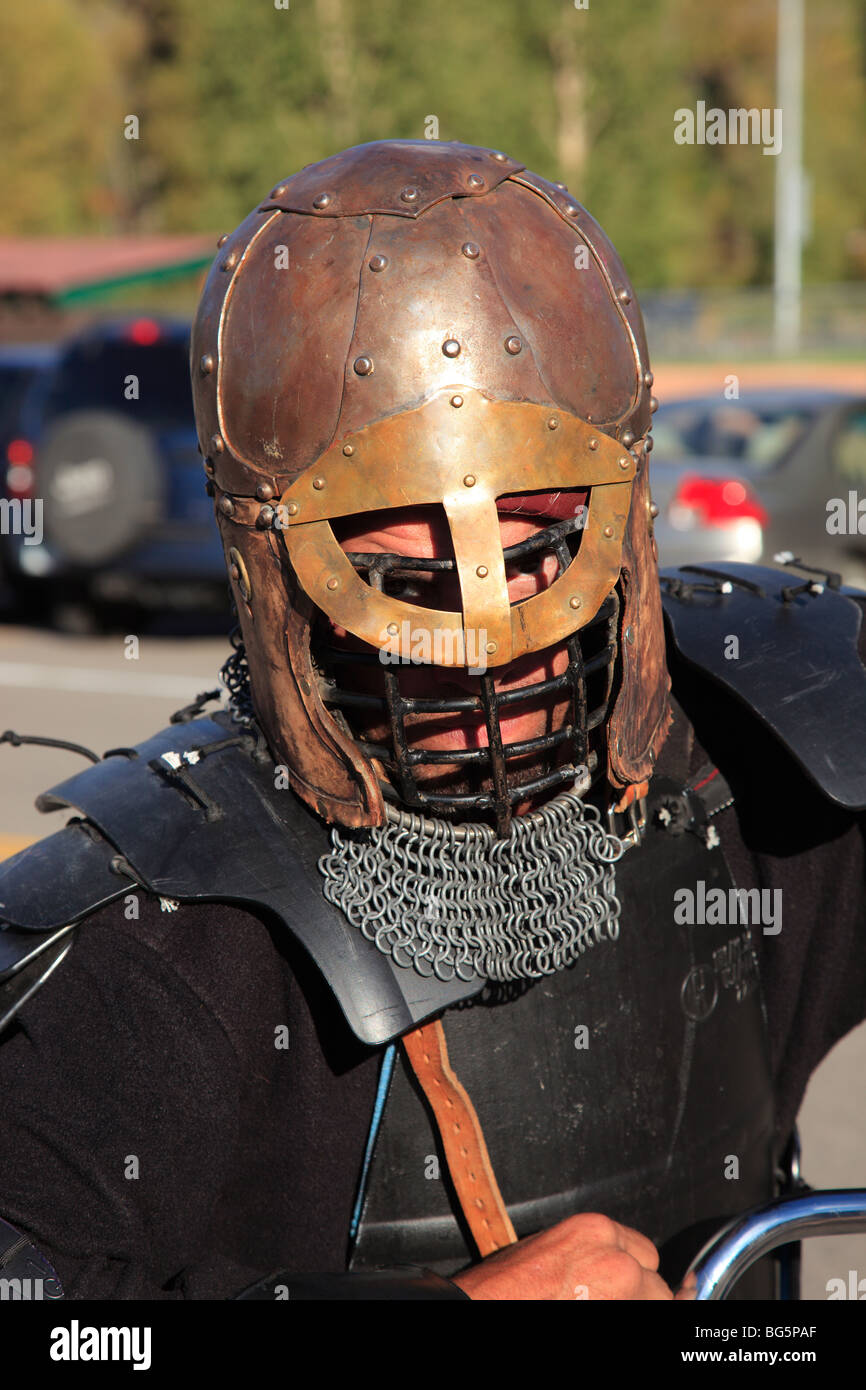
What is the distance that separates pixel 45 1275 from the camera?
1518 mm

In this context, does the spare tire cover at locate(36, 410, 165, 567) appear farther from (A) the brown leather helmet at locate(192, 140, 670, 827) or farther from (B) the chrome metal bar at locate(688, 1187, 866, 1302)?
(B) the chrome metal bar at locate(688, 1187, 866, 1302)

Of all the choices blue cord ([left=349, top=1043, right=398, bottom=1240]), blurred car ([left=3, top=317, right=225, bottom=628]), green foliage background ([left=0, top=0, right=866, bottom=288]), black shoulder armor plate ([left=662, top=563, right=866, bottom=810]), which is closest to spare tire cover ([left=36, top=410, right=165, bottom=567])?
blurred car ([left=3, top=317, right=225, bottom=628])

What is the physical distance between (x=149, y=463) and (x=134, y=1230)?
8014 millimetres

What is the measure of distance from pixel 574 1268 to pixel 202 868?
1.96 ft

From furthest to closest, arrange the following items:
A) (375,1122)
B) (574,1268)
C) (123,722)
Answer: (123,722) < (375,1122) < (574,1268)

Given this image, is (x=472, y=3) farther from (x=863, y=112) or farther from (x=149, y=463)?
(x=149, y=463)

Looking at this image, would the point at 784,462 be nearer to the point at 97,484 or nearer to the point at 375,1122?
the point at 97,484

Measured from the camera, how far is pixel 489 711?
65.4 inches

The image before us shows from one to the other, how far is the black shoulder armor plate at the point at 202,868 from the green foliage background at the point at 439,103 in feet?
85.2

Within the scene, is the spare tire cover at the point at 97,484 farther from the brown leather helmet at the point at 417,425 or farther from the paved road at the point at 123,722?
the brown leather helmet at the point at 417,425

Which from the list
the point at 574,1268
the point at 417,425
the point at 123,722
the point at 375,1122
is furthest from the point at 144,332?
the point at 574,1268

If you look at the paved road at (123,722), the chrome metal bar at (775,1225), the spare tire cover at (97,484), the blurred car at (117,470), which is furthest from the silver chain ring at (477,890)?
the spare tire cover at (97,484)
